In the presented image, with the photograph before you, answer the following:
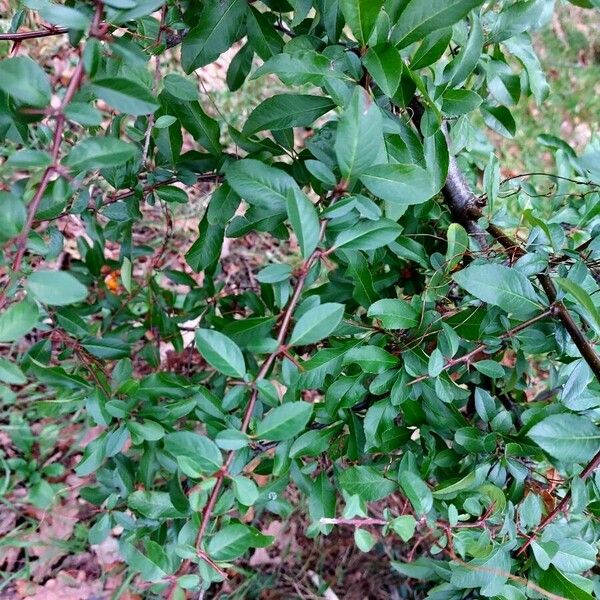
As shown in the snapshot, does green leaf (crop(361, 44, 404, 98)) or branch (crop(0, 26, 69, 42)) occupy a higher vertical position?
green leaf (crop(361, 44, 404, 98))

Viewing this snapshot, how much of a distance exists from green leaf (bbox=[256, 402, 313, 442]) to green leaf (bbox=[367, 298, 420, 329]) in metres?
0.22

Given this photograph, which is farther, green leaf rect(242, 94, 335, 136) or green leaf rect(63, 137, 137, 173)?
green leaf rect(242, 94, 335, 136)

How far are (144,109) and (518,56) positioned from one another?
0.77 meters

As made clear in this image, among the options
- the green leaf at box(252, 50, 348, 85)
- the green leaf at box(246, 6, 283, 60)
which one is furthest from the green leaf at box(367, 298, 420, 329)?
the green leaf at box(246, 6, 283, 60)

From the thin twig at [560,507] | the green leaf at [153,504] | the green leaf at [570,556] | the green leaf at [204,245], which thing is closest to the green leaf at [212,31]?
the green leaf at [204,245]

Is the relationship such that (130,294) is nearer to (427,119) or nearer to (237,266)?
(427,119)

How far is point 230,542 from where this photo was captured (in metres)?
0.64

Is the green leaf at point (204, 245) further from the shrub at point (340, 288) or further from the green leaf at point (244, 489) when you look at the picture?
the green leaf at point (244, 489)

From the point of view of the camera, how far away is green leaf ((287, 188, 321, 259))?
0.62m

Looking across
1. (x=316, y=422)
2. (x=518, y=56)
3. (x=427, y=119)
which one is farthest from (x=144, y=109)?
(x=518, y=56)

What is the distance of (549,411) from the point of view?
791 millimetres

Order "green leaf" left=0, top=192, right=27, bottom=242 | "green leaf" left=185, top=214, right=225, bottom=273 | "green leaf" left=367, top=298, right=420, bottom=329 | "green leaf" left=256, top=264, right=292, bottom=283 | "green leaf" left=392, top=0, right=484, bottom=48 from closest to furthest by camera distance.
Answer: "green leaf" left=0, top=192, right=27, bottom=242, "green leaf" left=392, top=0, right=484, bottom=48, "green leaf" left=256, top=264, right=292, bottom=283, "green leaf" left=367, top=298, right=420, bottom=329, "green leaf" left=185, top=214, right=225, bottom=273

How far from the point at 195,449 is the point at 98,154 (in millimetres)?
337

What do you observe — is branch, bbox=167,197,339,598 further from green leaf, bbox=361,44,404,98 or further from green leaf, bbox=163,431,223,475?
green leaf, bbox=361,44,404,98
